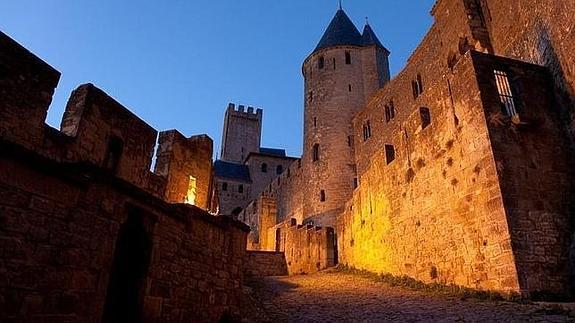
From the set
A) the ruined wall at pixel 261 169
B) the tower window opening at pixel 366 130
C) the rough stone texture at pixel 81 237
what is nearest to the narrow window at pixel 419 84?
the tower window opening at pixel 366 130

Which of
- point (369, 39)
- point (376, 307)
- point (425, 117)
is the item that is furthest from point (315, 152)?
point (376, 307)

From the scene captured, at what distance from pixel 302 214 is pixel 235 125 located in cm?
2979

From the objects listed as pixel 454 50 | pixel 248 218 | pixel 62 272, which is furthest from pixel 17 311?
pixel 248 218

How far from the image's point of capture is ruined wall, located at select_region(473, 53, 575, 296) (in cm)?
738

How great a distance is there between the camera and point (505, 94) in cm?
917

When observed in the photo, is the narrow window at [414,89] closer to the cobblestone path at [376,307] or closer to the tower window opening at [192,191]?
the cobblestone path at [376,307]

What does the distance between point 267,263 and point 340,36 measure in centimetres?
2099

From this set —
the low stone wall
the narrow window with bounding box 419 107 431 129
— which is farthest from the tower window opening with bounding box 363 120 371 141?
the narrow window with bounding box 419 107 431 129

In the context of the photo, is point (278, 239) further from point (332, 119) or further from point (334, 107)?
point (334, 107)

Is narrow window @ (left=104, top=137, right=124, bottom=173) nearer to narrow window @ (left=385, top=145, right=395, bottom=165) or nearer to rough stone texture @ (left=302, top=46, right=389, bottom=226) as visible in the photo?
narrow window @ (left=385, top=145, right=395, bottom=165)

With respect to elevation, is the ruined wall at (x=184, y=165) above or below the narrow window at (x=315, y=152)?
below

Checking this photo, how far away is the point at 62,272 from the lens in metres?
3.70

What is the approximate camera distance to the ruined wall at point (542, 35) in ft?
28.0

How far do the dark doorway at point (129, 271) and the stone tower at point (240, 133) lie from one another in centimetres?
4587
